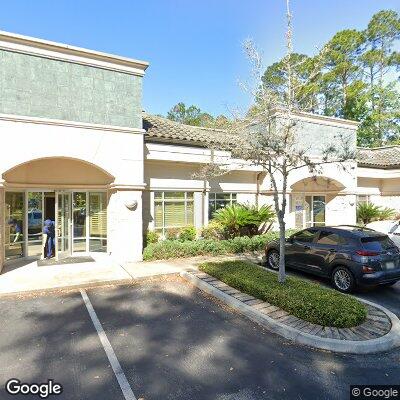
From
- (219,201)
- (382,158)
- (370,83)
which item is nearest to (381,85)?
(370,83)

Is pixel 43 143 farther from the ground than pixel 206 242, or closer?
farther from the ground

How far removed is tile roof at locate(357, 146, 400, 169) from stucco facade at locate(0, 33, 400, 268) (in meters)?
9.93

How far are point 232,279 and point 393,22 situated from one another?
118ft

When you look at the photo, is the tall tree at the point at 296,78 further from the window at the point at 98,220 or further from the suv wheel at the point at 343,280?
the window at the point at 98,220

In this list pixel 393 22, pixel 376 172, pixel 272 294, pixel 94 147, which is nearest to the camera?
pixel 272 294

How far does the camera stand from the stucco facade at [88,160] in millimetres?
9180

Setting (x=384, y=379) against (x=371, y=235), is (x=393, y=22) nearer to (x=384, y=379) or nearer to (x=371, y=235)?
(x=371, y=235)

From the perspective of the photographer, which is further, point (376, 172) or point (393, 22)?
point (393, 22)

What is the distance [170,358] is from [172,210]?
867 centimetres

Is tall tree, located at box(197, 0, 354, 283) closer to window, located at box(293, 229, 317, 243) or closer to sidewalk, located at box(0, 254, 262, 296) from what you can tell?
window, located at box(293, 229, 317, 243)

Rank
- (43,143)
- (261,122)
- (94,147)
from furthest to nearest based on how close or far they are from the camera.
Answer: (94,147)
(43,143)
(261,122)

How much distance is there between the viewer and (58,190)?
36.3ft

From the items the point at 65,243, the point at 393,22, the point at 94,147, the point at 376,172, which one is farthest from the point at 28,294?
the point at 393,22

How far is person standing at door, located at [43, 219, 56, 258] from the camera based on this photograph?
1109 centimetres
